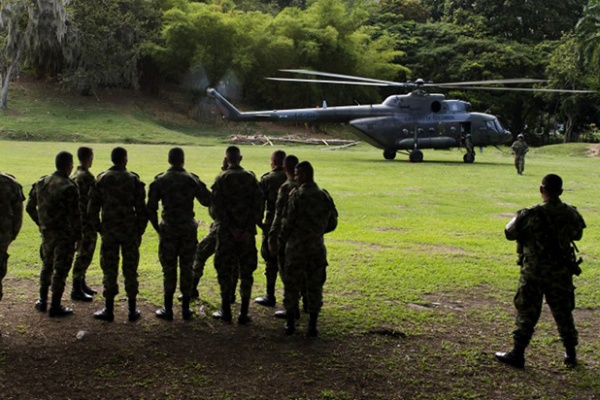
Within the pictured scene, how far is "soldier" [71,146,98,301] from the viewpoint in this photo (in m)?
5.71

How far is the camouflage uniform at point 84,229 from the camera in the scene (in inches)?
226

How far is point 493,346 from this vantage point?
4.98 meters

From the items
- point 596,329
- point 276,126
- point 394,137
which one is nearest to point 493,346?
point 596,329

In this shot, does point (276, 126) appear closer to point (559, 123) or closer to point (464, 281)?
point (559, 123)

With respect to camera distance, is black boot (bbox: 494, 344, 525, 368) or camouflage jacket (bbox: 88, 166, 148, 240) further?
camouflage jacket (bbox: 88, 166, 148, 240)

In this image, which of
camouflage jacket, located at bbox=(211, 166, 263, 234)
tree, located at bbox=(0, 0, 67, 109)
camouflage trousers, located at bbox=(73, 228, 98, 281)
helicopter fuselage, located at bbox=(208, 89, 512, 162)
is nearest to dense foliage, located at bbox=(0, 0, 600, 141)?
tree, located at bbox=(0, 0, 67, 109)

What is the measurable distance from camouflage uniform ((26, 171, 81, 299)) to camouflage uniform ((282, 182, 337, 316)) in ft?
6.07

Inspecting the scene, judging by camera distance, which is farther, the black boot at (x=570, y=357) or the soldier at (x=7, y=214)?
the soldier at (x=7, y=214)

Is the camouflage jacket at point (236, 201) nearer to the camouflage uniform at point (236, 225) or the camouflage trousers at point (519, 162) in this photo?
the camouflage uniform at point (236, 225)

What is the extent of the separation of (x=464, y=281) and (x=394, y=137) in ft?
53.9

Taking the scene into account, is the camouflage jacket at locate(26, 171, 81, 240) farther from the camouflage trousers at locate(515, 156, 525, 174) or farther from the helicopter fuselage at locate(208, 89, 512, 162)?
the helicopter fuselage at locate(208, 89, 512, 162)

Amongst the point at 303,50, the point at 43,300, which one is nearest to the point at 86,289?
the point at 43,300

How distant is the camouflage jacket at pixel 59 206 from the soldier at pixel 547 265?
3.60 meters

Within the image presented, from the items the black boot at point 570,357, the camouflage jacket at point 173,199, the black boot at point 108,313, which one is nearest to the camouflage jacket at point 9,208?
the black boot at point 108,313
